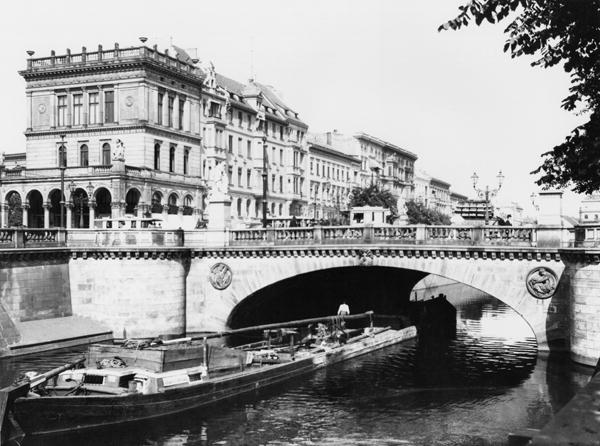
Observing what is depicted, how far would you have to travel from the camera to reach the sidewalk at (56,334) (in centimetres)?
3894

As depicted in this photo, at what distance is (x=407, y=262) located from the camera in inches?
1565

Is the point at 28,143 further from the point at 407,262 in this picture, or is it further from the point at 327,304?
the point at 407,262

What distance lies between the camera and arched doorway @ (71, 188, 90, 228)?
64.3m

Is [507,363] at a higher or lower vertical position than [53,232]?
lower

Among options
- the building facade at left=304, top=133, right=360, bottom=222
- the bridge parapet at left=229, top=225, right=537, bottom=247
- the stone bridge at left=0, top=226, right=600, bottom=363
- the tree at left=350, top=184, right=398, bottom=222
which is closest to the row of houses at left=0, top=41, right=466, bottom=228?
the stone bridge at left=0, top=226, right=600, bottom=363

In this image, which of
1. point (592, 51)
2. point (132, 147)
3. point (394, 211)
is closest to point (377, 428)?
point (592, 51)

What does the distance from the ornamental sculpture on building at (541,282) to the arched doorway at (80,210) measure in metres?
40.4

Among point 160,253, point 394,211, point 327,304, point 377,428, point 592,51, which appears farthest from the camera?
point 394,211

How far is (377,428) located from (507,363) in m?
14.6

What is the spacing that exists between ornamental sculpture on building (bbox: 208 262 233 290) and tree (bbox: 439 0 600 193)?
3116 centimetres

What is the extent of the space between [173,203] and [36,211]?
12.9 metres

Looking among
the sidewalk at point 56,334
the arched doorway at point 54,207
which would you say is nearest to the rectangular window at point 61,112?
the arched doorway at point 54,207

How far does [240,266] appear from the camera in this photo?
4441 cm

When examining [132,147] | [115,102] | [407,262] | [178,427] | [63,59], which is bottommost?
[178,427]
